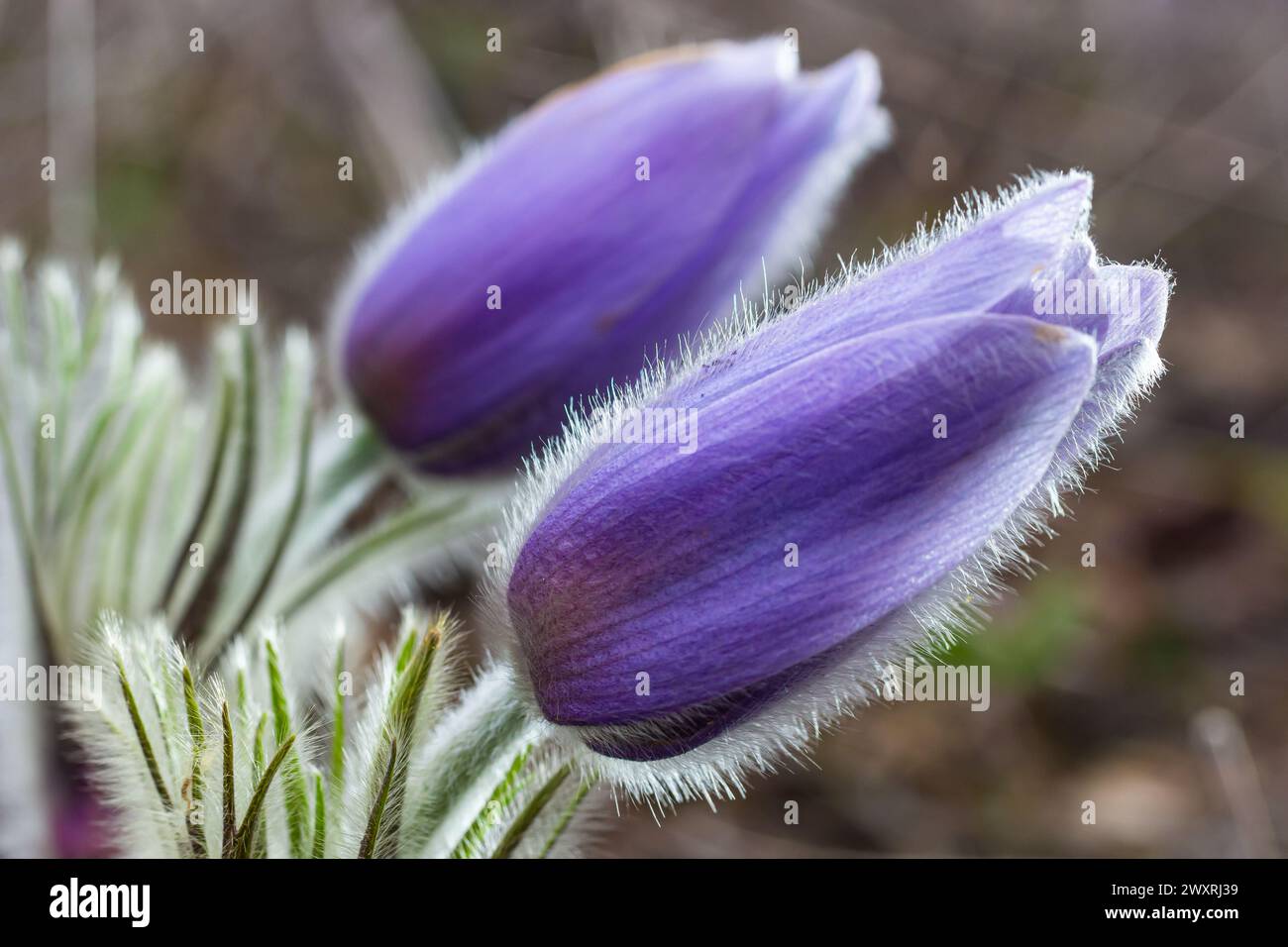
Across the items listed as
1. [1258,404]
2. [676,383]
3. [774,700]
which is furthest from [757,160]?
[1258,404]

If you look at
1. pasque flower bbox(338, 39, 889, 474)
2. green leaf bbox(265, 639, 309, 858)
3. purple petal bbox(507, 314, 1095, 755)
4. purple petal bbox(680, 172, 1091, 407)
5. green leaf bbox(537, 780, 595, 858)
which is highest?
pasque flower bbox(338, 39, 889, 474)

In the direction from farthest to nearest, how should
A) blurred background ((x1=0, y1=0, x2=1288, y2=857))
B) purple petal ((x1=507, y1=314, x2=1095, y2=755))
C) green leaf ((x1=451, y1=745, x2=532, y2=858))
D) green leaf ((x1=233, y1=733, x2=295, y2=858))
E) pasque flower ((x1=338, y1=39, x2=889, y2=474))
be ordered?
blurred background ((x1=0, y1=0, x2=1288, y2=857)), pasque flower ((x1=338, y1=39, x2=889, y2=474)), green leaf ((x1=451, y1=745, x2=532, y2=858)), green leaf ((x1=233, y1=733, x2=295, y2=858)), purple petal ((x1=507, y1=314, x2=1095, y2=755))

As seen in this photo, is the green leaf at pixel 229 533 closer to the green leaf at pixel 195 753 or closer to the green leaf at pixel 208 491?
the green leaf at pixel 208 491

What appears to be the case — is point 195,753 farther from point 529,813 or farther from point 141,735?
point 529,813

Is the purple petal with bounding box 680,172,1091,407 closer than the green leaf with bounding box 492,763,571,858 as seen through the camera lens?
Yes

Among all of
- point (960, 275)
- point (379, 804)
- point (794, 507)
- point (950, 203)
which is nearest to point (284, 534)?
point (379, 804)

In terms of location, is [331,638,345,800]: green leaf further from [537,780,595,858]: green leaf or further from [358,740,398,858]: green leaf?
[537,780,595,858]: green leaf

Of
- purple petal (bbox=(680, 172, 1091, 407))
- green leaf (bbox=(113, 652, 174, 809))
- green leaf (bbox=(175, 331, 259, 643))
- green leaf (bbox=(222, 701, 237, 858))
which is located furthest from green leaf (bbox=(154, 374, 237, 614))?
purple petal (bbox=(680, 172, 1091, 407))
